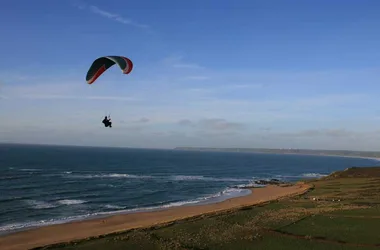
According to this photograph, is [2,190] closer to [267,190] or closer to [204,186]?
[204,186]

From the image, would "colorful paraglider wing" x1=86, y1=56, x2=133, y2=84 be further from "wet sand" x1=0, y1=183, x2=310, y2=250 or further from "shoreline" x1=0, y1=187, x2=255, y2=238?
"shoreline" x1=0, y1=187, x2=255, y2=238

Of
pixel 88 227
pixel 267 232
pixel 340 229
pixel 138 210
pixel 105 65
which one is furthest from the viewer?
pixel 138 210

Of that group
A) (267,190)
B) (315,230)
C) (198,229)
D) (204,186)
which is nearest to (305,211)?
(315,230)

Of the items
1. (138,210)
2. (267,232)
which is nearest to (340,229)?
(267,232)

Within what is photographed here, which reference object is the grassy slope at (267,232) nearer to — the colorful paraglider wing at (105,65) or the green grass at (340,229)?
the green grass at (340,229)

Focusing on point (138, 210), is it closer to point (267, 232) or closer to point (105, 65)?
point (267, 232)

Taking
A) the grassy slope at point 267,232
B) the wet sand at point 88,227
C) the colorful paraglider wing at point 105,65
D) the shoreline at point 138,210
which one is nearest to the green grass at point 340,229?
the grassy slope at point 267,232
